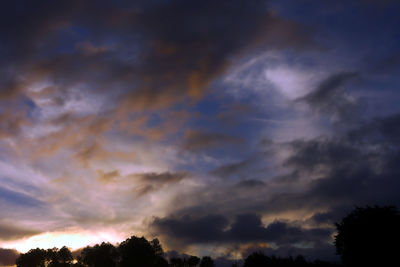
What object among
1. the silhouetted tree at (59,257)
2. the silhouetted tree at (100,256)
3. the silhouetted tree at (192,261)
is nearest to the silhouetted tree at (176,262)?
the silhouetted tree at (192,261)

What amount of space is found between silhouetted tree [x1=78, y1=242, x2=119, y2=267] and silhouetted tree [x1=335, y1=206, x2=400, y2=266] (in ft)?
317

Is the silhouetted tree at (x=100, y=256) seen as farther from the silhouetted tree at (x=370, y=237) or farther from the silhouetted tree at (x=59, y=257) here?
the silhouetted tree at (x=370, y=237)

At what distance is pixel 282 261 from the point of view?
68438 millimetres

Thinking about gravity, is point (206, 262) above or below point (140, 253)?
below

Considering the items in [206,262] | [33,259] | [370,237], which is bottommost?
[206,262]

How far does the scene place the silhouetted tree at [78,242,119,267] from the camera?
132000 millimetres

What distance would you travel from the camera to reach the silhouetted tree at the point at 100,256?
132 m

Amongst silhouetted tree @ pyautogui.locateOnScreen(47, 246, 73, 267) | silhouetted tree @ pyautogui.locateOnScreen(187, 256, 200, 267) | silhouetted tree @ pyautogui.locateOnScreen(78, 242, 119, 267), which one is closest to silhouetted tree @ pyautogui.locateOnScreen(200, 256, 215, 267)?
silhouetted tree @ pyautogui.locateOnScreen(187, 256, 200, 267)

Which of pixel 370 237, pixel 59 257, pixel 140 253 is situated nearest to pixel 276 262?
pixel 370 237

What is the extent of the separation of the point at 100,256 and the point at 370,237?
10764 centimetres

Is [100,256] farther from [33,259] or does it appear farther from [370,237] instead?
[370,237]

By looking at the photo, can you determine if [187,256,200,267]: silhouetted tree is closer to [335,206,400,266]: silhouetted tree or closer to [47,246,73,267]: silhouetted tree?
[47,246,73,267]: silhouetted tree

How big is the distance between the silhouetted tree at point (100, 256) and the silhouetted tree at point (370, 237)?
96.6 meters

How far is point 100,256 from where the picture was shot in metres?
134
